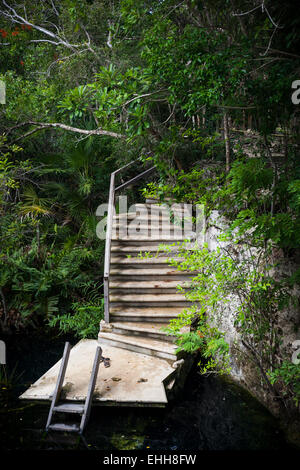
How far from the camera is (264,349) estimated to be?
184 inches

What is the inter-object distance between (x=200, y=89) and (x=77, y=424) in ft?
14.4

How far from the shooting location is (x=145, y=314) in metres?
6.23

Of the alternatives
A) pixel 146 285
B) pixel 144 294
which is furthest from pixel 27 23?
pixel 144 294

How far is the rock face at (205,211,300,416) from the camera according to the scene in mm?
4453

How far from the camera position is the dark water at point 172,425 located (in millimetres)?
4152

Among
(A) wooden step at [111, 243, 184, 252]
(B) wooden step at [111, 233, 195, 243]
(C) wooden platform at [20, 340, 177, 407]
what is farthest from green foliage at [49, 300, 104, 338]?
(B) wooden step at [111, 233, 195, 243]

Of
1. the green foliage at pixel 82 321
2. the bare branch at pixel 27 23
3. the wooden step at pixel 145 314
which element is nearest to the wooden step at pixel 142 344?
the wooden step at pixel 145 314

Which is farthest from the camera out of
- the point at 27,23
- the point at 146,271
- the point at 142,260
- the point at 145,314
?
the point at 27,23

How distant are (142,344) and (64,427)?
1.80 m

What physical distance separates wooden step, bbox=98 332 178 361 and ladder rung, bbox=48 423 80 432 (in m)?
1.68

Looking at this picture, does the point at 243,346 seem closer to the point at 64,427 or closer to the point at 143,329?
the point at 143,329

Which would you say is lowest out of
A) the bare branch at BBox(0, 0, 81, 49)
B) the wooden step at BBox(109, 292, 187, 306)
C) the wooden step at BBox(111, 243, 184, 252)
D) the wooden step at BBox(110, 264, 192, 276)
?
the wooden step at BBox(109, 292, 187, 306)

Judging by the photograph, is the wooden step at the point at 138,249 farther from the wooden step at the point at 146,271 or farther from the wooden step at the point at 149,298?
the wooden step at the point at 149,298

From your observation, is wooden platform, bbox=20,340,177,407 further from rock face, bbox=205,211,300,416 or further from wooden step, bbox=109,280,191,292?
wooden step, bbox=109,280,191,292
